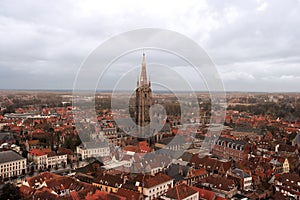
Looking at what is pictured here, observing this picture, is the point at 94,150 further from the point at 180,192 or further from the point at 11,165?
the point at 180,192

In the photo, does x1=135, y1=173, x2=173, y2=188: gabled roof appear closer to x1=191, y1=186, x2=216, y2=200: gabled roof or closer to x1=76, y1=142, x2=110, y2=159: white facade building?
x1=191, y1=186, x2=216, y2=200: gabled roof

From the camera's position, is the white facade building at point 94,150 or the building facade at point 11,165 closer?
the building facade at point 11,165

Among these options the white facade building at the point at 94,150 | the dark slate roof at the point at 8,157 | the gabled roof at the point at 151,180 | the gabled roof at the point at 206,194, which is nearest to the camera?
the gabled roof at the point at 206,194

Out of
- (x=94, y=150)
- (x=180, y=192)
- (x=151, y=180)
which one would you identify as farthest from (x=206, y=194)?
(x=94, y=150)

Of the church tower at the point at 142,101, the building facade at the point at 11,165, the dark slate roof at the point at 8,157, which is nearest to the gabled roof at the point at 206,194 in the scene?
the church tower at the point at 142,101

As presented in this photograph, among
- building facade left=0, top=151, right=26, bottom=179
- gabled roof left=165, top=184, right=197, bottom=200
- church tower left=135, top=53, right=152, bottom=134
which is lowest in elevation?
building facade left=0, top=151, right=26, bottom=179

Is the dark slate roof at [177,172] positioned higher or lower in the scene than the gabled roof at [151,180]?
lower

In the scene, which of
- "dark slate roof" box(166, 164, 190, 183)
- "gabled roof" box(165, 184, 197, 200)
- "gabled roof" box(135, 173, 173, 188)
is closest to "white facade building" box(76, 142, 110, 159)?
"dark slate roof" box(166, 164, 190, 183)

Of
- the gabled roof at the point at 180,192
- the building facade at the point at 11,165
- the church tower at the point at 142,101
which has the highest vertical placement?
the church tower at the point at 142,101

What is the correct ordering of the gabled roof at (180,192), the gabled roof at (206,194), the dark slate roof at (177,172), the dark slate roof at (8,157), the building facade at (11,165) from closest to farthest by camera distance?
the gabled roof at (180,192), the gabled roof at (206,194), the dark slate roof at (177,172), the building facade at (11,165), the dark slate roof at (8,157)

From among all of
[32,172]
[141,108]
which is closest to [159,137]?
[141,108]

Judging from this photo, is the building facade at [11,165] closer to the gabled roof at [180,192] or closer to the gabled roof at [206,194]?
the gabled roof at [180,192]
